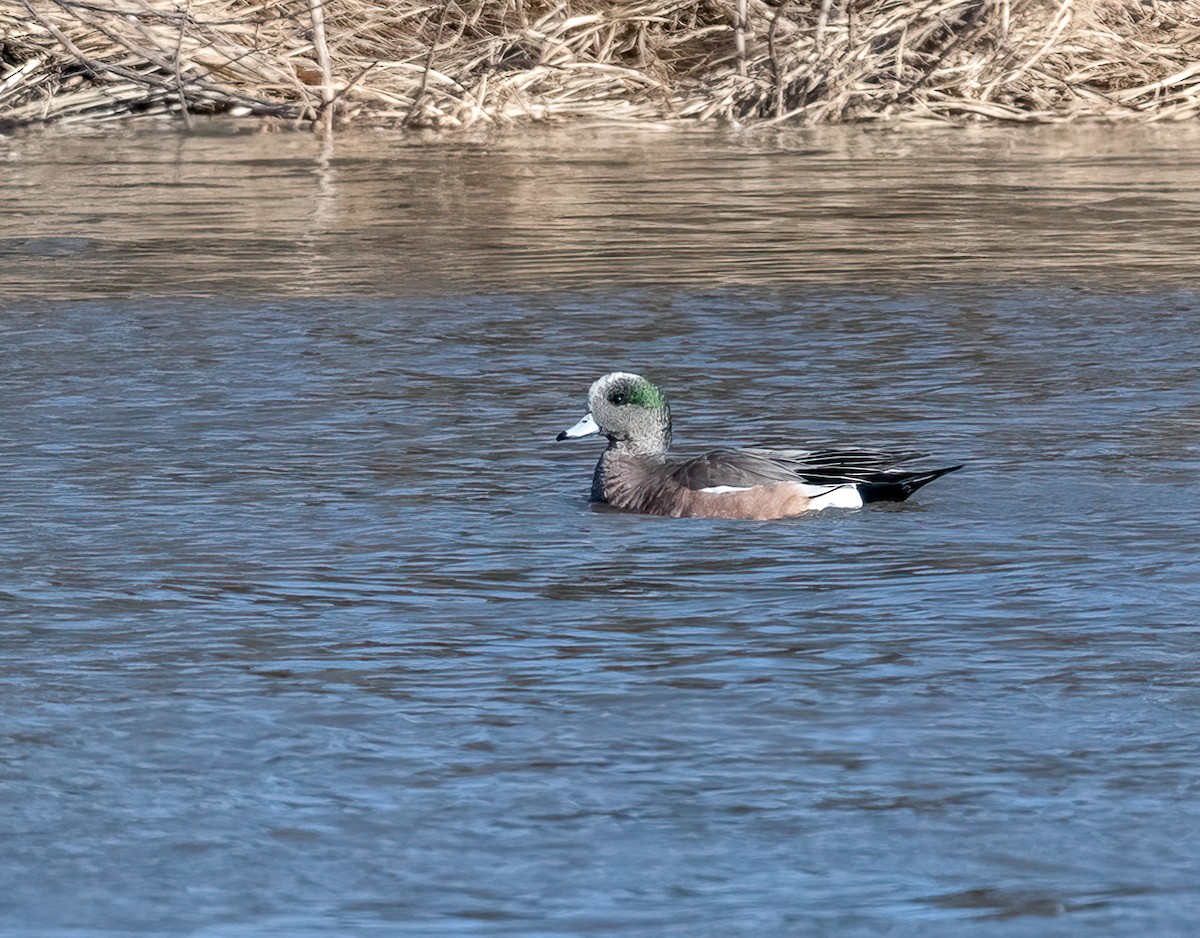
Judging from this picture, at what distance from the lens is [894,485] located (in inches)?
285

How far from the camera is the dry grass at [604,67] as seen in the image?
21.4m

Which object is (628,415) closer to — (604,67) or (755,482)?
(755,482)

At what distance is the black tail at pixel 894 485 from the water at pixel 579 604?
15 centimetres

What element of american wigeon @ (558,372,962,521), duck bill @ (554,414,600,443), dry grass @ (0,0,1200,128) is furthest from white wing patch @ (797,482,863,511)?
dry grass @ (0,0,1200,128)

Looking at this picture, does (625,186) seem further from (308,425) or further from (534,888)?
(534,888)

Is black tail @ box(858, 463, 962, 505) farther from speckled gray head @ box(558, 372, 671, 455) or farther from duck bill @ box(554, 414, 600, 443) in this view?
duck bill @ box(554, 414, 600, 443)

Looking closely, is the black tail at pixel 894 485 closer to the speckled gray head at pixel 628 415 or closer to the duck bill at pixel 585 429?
the speckled gray head at pixel 628 415

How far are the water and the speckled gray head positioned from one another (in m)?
0.24

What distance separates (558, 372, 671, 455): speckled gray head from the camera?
764cm

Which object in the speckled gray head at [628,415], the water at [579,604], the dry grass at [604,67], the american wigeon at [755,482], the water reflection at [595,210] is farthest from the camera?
the dry grass at [604,67]

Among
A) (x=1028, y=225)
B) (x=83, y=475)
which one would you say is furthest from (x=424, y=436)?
(x=1028, y=225)

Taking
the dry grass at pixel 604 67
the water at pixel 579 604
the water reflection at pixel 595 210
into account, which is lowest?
the water at pixel 579 604

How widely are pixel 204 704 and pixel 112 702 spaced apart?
0.22 meters

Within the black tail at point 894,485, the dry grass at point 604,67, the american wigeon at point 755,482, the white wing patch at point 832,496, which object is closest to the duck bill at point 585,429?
the american wigeon at point 755,482
